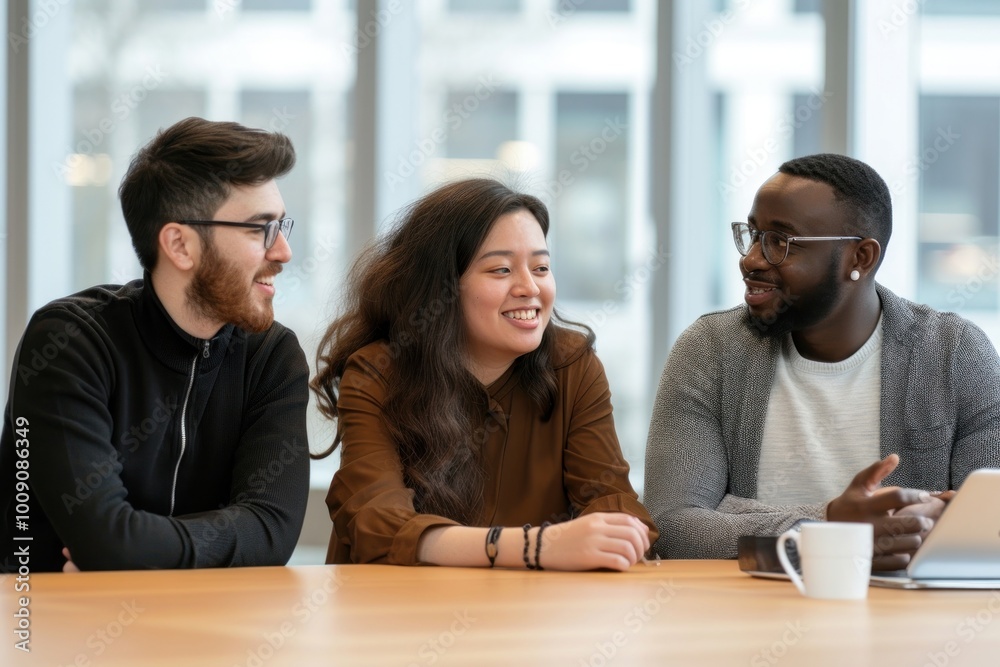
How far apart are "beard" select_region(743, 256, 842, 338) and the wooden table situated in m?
0.90

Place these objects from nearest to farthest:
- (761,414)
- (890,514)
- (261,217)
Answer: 1. (890,514)
2. (261,217)
3. (761,414)

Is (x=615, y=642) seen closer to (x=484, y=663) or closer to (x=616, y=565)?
(x=484, y=663)

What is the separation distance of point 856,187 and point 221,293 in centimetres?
145

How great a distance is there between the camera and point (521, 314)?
2.32 m

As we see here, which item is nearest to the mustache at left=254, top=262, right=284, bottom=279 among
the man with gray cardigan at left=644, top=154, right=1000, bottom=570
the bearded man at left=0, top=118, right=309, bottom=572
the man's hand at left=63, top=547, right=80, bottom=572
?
the bearded man at left=0, top=118, right=309, bottom=572

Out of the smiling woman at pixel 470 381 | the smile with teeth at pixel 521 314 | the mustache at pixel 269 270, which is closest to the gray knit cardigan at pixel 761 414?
the smiling woman at pixel 470 381

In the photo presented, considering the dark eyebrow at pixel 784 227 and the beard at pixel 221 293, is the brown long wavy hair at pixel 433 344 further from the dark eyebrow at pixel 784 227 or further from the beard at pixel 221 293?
the dark eyebrow at pixel 784 227

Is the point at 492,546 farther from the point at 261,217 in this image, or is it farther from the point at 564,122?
the point at 564,122

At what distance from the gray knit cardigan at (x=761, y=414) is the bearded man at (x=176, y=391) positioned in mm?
802

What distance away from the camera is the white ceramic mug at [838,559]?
4.82ft

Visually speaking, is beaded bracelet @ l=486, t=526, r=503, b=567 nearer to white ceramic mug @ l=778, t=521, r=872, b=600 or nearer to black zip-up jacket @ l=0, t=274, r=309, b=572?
black zip-up jacket @ l=0, t=274, r=309, b=572

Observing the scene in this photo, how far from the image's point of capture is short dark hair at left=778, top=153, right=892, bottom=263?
247 cm

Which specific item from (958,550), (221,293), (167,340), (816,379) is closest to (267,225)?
(221,293)

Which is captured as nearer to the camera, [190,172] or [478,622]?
[478,622]
